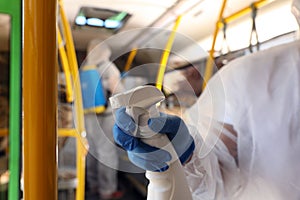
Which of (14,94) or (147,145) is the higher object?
(14,94)

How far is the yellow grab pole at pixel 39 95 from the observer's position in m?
0.38

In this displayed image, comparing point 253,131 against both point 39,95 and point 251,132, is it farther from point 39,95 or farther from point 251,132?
point 39,95

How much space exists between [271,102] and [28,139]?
59cm

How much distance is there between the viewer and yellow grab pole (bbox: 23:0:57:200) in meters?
0.38

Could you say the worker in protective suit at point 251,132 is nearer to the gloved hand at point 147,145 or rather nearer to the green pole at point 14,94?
the gloved hand at point 147,145

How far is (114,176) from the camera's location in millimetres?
3193

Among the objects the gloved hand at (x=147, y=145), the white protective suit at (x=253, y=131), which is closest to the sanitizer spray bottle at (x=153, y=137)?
the gloved hand at (x=147, y=145)

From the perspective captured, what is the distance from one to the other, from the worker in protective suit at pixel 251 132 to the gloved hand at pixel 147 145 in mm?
52

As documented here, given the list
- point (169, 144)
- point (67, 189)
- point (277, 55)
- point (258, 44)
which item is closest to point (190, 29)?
point (258, 44)

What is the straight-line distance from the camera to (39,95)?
1.25 ft

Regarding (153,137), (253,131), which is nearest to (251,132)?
(253,131)

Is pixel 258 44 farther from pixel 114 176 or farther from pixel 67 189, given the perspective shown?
pixel 114 176

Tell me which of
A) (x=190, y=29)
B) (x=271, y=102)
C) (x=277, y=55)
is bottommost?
(x=271, y=102)

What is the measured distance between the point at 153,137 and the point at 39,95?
8.0 inches
